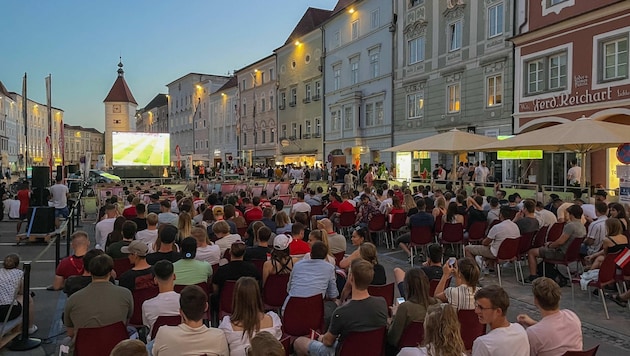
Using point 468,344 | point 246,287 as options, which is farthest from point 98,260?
point 468,344

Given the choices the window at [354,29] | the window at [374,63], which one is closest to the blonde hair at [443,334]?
the window at [374,63]

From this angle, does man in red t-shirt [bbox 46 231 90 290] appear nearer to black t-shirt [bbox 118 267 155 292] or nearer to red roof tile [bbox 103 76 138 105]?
black t-shirt [bbox 118 267 155 292]

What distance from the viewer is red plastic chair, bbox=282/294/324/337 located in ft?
16.4

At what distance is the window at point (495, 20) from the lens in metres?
23.9

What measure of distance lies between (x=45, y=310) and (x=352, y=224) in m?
7.57

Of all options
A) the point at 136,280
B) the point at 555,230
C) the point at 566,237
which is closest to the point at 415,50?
A: the point at 555,230

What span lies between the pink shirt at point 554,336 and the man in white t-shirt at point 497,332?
12.4 inches

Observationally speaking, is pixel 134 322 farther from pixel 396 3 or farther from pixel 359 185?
pixel 396 3

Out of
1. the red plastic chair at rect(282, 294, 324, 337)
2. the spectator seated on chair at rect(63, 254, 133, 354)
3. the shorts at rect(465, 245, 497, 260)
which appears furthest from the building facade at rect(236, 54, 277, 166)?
the spectator seated on chair at rect(63, 254, 133, 354)

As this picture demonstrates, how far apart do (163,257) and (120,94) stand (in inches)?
3479

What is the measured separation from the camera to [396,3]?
105ft

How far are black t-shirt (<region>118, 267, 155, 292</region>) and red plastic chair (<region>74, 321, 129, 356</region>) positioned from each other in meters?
1.38

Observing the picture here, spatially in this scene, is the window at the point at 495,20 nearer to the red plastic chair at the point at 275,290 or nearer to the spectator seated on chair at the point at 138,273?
the red plastic chair at the point at 275,290

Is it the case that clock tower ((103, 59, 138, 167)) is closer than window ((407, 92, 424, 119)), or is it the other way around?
window ((407, 92, 424, 119))
